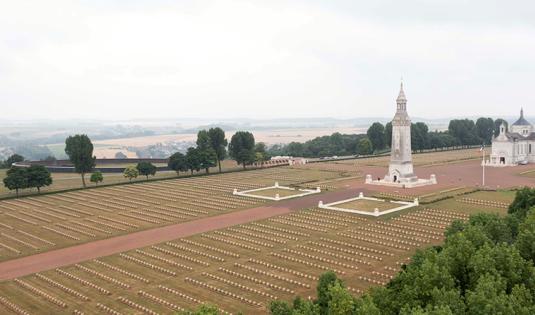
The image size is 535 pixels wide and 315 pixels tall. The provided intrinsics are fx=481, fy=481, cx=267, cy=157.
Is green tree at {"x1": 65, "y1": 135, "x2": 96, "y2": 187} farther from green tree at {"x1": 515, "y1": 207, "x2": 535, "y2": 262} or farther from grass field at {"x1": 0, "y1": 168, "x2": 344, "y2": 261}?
green tree at {"x1": 515, "y1": 207, "x2": 535, "y2": 262}

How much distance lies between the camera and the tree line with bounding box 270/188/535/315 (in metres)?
20.8

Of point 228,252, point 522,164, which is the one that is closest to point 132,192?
point 228,252

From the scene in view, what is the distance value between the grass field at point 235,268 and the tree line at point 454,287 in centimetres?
→ 761

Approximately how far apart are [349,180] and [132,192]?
121 ft

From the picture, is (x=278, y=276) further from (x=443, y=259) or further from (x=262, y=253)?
(x=443, y=259)

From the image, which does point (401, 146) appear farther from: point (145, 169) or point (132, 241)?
point (132, 241)

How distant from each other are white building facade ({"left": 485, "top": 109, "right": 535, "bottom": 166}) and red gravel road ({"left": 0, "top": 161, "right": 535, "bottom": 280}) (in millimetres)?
8096

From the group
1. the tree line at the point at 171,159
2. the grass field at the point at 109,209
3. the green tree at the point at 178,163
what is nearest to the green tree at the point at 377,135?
the tree line at the point at 171,159

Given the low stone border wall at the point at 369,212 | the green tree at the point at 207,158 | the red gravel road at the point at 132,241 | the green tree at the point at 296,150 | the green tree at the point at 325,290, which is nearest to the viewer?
the green tree at the point at 325,290

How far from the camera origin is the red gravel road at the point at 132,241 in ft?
133

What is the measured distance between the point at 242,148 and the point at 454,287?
82.8 metres

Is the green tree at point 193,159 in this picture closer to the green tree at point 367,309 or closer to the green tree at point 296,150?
the green tree at point 296,150

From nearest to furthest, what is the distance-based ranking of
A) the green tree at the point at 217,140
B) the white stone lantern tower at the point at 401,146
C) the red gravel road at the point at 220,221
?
the red gravel road at the point at 220,221 < the white stone lantern tower at the point at 401,146 < the green tree at the point at 217,140

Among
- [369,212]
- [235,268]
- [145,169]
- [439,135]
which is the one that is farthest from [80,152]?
[439,135]
